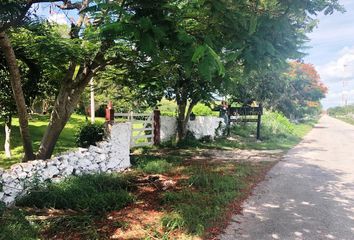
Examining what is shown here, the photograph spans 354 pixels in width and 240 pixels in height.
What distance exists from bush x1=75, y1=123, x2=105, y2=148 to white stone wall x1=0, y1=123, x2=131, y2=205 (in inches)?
22.6

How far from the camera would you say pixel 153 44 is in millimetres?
4125

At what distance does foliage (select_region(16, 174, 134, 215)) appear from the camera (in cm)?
613

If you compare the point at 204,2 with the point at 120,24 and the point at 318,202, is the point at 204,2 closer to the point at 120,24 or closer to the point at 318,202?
the point at 120,24

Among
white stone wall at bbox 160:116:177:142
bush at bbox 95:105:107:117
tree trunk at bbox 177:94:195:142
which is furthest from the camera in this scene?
bush at bbox 95:105:107:117

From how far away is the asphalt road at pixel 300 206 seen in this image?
5559 mm

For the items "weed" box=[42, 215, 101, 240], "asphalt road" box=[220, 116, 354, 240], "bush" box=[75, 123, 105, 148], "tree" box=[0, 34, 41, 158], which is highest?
"tree" box=[0, 34, 41, 158]

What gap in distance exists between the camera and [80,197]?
6461mm

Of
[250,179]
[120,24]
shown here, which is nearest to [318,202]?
[250,179]

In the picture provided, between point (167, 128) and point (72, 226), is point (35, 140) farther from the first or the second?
point (72, 226)

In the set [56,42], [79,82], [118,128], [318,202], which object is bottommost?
[318,202]

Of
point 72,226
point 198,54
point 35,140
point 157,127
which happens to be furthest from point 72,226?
point 35,140

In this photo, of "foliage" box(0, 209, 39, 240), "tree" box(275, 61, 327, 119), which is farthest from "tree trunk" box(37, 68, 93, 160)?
"tree" box(275, 61, 327, 119)

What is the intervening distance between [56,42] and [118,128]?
3620 millimetres

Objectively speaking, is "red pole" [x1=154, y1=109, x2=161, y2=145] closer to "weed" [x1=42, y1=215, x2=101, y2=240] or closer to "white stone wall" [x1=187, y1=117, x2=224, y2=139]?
"white stone wall" [x1=187, y1=117, x2=224, y2=139]
